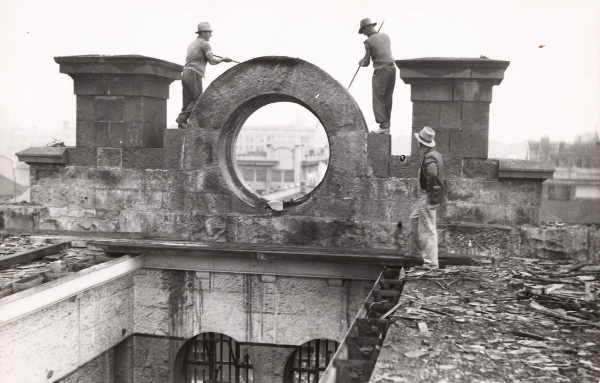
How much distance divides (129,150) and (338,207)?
10.9 feet

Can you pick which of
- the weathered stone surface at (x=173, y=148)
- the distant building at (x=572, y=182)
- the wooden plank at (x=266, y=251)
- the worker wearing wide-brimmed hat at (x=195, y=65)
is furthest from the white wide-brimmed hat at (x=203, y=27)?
the distant building at (x=572, y=182)

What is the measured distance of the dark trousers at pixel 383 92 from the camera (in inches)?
332

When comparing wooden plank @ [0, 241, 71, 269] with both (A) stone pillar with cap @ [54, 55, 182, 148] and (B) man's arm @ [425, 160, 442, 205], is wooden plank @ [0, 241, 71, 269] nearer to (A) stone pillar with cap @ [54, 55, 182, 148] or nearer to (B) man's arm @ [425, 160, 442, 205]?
(A) stone pillar with cap @ [54, 55, 182, 148]

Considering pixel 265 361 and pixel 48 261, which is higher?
pixel 48 261

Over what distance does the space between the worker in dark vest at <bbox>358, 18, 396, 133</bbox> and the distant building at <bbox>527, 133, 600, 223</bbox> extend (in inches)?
585

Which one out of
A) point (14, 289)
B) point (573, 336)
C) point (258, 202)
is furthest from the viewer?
point (258, 202)

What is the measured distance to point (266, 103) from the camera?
915 centimetres

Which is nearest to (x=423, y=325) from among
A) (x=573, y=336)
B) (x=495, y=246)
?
(x=573, y=336)

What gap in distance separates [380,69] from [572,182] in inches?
910

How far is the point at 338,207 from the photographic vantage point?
856 centimetres

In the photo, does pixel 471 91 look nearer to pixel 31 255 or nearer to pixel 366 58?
pixel 366 58

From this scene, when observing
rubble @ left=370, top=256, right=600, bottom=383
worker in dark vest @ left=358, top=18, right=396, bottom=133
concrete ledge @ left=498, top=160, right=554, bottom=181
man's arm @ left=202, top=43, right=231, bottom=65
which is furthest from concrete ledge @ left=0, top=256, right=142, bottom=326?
concrete ledge @ left=498, top=160, right=554, bottom=181

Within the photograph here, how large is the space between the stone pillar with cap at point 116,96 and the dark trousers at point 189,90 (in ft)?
1.92

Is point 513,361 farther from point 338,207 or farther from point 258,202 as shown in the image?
point 258,202
